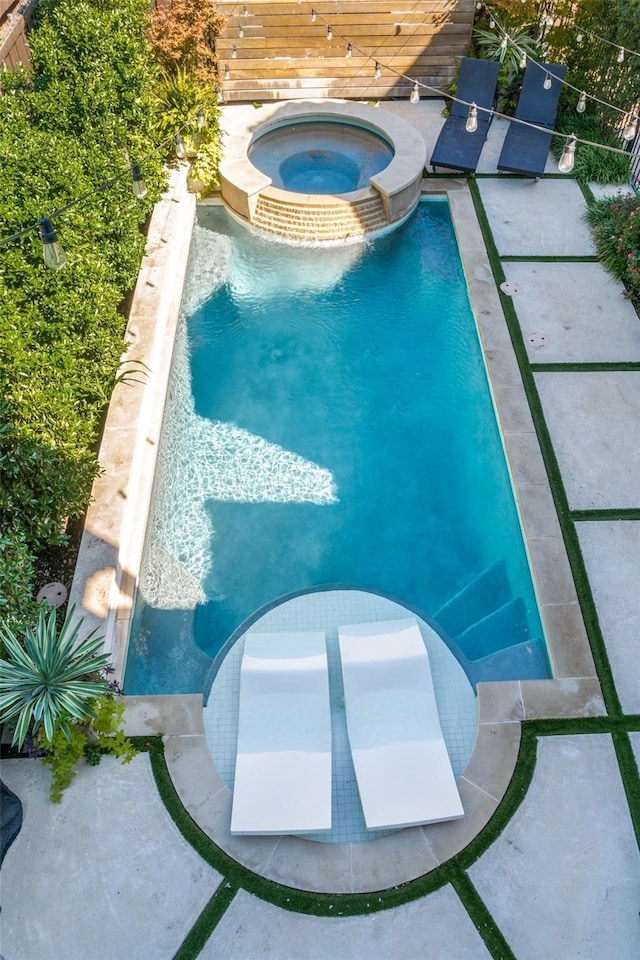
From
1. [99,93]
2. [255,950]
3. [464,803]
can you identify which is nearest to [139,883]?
[255,950]

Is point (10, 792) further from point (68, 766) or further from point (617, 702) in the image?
point (617, 702)

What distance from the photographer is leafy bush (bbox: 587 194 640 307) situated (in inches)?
525


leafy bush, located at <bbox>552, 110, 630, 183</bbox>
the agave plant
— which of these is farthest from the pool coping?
leafy bush, located at <bbox>552, 110, 630, 183</bbox>

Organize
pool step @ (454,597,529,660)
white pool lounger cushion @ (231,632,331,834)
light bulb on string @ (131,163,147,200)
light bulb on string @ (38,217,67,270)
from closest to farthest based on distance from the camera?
1. light bulb on string @ (38,217,67,270)
2. white pool lounger cushion @ (231,632,331,834)
3. light bulb on string @ (131,163,147,200)
4. pool step @ (454,597,529,660)

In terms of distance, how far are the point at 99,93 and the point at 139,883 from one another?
41.2 ft

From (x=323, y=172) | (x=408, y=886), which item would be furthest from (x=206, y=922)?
(x=323, y=172)

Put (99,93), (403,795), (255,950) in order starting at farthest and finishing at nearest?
(99,93), (403,795), (255,950)

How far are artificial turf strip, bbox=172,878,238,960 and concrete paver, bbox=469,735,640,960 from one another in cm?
259

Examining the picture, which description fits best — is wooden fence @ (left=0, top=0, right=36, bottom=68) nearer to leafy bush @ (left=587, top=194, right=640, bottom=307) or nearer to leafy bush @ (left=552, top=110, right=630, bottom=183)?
leafy bush @ (left=552, top=110, right=630, bottom=183)

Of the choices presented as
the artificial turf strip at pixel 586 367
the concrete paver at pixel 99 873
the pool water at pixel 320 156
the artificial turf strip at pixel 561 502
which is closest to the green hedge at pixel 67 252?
the concrete paver at pixel 99 873

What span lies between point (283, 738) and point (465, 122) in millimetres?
15697

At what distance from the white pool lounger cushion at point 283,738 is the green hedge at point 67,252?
9.38 ft

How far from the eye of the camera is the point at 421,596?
962 cm

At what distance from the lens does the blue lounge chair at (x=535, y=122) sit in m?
16.1
